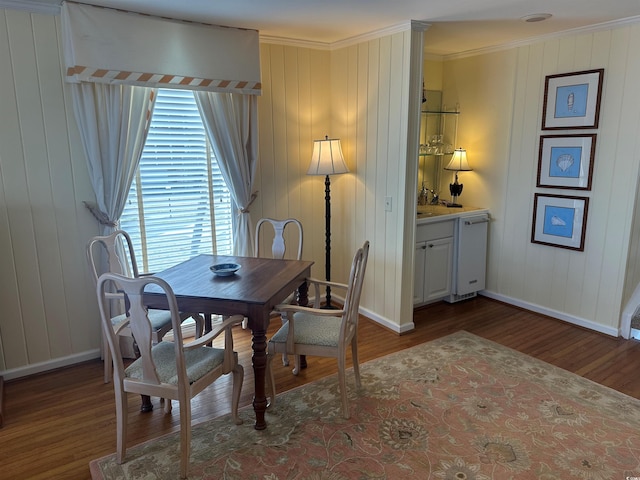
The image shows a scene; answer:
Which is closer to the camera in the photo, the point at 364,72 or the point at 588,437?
the point at 588,437

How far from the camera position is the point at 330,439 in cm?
238

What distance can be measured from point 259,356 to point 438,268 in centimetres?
241

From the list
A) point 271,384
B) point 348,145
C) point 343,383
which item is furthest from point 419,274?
point 271,384

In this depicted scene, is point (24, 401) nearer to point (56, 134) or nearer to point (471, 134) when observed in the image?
point (56, 134)

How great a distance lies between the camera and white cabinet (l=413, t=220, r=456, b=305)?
161 inches

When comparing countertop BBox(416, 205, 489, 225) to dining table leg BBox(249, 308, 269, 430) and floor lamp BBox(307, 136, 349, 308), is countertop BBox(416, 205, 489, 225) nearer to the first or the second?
floor lamp BBox(307, 136, 349, 308)

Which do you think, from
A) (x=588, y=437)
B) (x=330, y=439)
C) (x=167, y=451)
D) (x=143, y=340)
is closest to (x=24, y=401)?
(x=167, y=451)

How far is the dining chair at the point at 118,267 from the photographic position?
9.43ft

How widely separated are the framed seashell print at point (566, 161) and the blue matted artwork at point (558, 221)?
21cm

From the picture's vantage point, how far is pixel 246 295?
7.93 ft

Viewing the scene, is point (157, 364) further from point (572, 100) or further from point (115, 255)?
point (572, 100)

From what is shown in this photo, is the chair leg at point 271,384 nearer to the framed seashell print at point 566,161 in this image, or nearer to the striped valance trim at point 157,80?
the striped valance trim at point 157,80

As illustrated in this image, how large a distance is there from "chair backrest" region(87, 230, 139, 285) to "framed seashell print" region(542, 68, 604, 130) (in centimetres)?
358

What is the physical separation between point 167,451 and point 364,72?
10.3 ft
